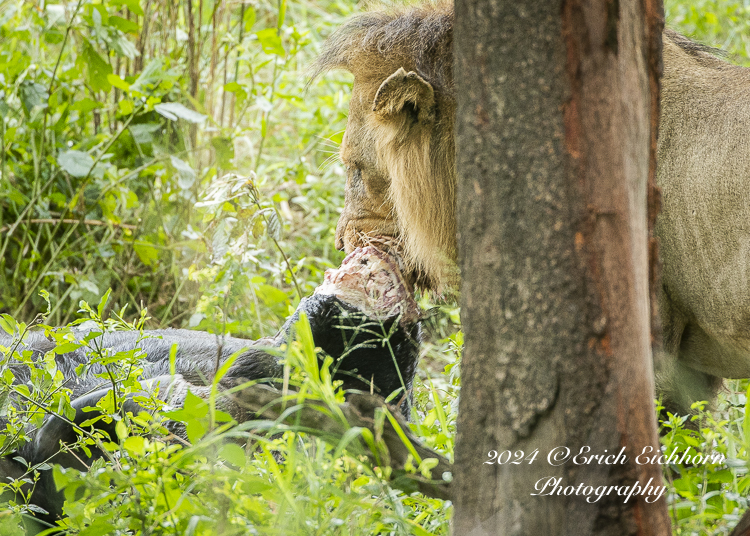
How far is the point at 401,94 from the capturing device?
2.45 meters

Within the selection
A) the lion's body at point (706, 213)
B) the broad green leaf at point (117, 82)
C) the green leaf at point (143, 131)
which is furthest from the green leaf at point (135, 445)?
the green leaf at point (143, 131)

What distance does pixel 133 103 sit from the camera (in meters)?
4.21

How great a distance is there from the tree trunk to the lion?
87cm

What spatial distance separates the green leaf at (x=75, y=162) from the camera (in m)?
3.96

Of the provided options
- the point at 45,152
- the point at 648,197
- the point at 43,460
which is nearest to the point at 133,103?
the point at 45,152

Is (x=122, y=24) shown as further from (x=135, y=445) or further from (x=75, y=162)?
(x=135, y=445)

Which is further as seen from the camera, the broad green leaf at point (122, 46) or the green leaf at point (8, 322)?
the broad green leaf at point (122, 46)

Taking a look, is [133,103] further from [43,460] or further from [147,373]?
[43,460]

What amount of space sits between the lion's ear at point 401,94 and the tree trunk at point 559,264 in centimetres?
98

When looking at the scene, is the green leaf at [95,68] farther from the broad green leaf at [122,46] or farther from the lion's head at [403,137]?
the lion's head at [403,137]

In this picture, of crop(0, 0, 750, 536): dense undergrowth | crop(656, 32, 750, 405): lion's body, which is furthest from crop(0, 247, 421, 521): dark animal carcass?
crop(656, 32, 750, 405): lion's body

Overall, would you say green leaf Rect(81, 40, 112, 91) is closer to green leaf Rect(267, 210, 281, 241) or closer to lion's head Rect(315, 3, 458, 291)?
green leaf Rect(267, 210, 281, 241)

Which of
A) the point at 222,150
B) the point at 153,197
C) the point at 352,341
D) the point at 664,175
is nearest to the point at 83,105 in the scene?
the point at 153,197

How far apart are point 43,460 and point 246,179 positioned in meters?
1.39
